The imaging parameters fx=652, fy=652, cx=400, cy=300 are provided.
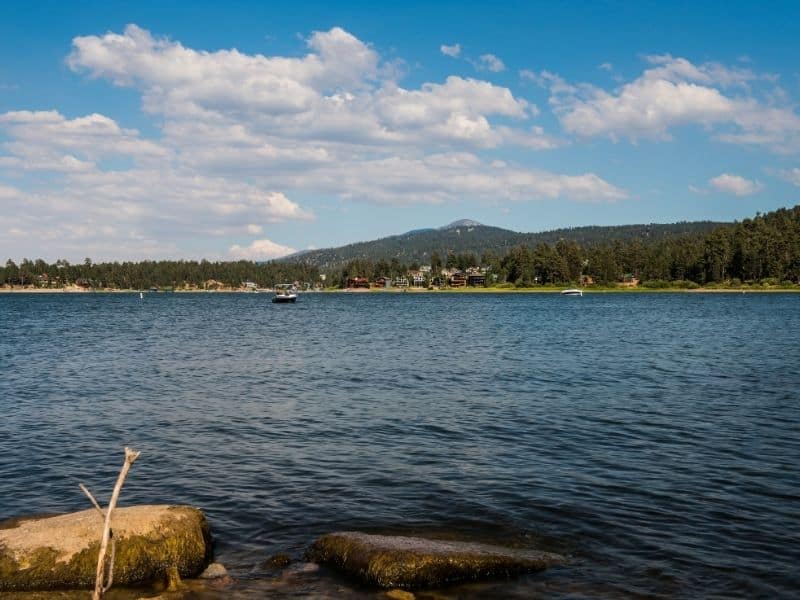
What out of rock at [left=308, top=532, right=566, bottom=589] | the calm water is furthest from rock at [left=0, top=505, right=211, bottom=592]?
rock at [left=308, top=532, right=566, bottom=589]

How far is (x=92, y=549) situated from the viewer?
1334cm

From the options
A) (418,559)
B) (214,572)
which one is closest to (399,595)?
(418,559)

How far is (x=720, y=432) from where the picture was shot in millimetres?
26156

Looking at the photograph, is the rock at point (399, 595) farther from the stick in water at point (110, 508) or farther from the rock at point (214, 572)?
the stick in water at point (110, 508)

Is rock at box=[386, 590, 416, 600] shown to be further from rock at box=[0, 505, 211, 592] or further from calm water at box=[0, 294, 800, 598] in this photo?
rock at box=[0, 505, 211, 592]

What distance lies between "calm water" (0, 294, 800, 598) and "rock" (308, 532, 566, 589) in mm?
404

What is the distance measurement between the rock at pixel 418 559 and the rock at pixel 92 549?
9.09 ft

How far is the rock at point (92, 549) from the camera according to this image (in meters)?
12.9

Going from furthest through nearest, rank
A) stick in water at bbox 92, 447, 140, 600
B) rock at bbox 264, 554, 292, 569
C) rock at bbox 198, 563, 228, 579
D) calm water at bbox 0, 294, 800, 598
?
calm water at bbox 0, 294, 800, 598 → rock at bbox 264, 554, 292, 569 → rock at bbox 198, 563, 228, 579 → stick in water at bbox 92, 447, 140, 600

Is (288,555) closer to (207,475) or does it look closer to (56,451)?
(207,475)

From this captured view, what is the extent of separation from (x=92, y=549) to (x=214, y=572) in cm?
250

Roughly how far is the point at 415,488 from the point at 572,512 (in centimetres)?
469

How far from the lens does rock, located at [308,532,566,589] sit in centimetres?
1329

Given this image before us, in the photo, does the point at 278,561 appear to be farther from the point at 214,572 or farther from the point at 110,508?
the point at 110,508
